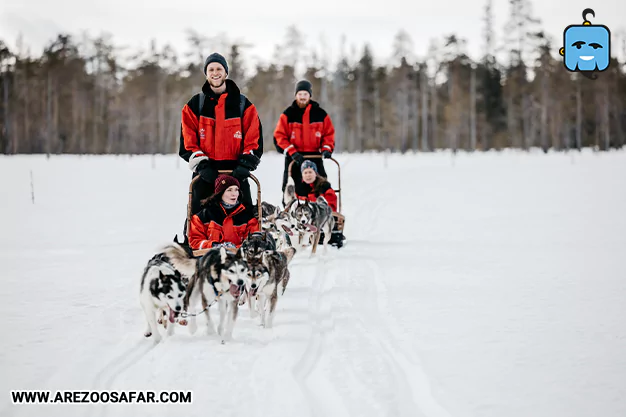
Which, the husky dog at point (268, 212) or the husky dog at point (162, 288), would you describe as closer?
the husky dog at point (162, 288)

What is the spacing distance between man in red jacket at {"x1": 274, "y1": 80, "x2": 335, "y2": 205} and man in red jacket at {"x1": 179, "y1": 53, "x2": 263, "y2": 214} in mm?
3265

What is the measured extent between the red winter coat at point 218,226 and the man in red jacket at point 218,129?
27 cm

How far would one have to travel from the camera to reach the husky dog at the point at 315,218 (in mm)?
7758

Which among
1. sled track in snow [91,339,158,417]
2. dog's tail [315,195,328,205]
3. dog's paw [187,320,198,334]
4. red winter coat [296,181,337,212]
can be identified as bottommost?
sled track in snow [91,339,158,417]

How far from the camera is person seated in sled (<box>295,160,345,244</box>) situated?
343 inches

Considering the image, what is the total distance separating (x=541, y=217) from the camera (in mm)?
12992

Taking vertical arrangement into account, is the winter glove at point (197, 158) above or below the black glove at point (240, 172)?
above

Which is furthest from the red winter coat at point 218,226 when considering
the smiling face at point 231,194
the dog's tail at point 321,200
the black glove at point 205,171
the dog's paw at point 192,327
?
the dog's tail at point 321,200

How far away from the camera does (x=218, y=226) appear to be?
5.25m

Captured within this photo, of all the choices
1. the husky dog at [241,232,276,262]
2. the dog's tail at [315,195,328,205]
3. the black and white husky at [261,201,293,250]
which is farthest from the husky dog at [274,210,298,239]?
the husky dog at [241,232,276,262]

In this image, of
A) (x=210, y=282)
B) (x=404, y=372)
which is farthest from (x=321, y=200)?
(x=404, y=372)

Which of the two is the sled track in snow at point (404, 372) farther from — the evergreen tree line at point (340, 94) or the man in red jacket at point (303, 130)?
the evergreen tree line at point (340, 94)

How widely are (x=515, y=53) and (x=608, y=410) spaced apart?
148 ft

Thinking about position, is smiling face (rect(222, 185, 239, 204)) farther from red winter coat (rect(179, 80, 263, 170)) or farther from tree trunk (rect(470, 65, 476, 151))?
tree trunk (rect(470, 65, 476, 151))
